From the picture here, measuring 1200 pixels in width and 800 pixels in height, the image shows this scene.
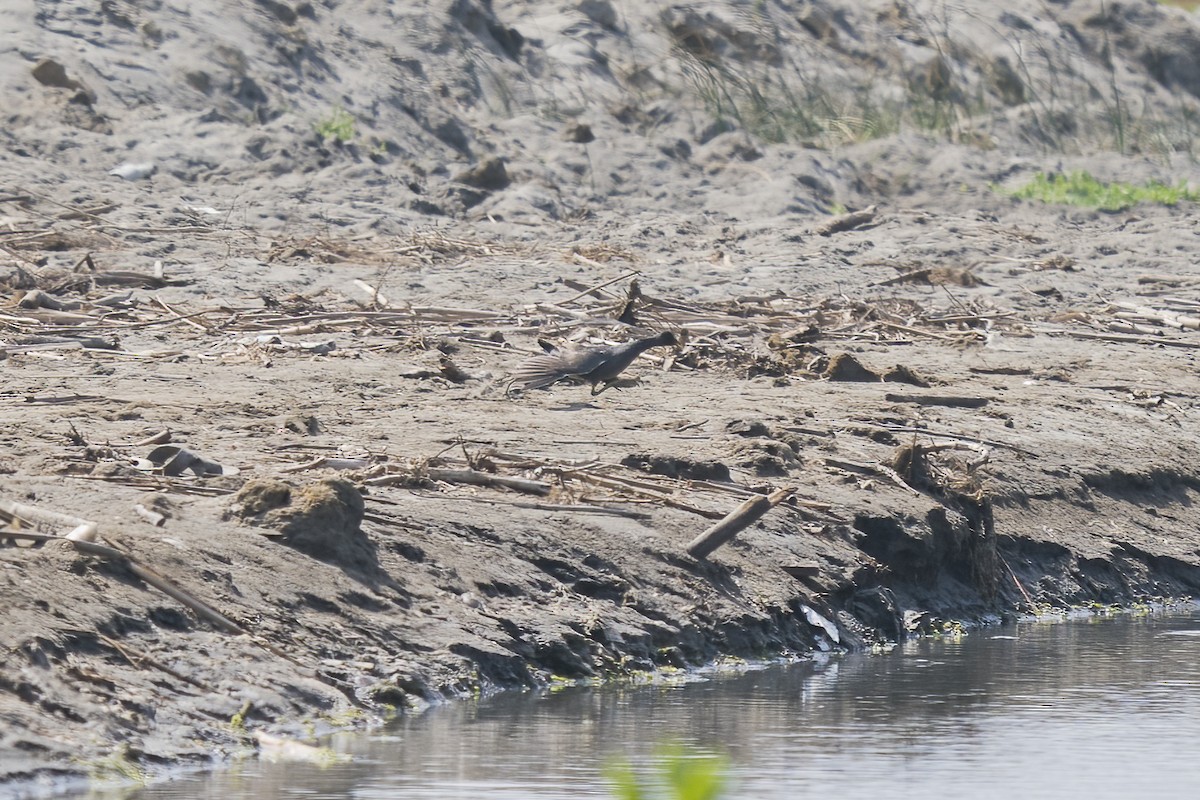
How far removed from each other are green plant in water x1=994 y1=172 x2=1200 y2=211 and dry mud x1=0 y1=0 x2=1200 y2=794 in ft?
0.76

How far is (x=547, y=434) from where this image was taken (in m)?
9.01

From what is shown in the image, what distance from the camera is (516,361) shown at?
421 inches

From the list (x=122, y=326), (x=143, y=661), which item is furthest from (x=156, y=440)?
(x=122, y=326)

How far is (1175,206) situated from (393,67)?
6.81 m

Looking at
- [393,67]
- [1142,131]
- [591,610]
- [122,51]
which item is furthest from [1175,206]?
[591,610]

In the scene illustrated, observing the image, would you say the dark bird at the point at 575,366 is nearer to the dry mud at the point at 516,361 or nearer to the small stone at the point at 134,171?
the dry mud at the point at 516,361

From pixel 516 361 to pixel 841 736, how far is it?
461 centimetres

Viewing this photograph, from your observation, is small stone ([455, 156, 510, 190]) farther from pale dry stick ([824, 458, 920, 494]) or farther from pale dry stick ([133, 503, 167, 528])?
pale dry stick ([133, 503, 167, 528])

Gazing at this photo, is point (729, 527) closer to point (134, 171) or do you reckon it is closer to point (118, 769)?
point (118, 769)

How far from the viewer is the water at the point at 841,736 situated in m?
5.62

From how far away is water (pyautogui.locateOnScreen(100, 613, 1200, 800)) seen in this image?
18.4ft

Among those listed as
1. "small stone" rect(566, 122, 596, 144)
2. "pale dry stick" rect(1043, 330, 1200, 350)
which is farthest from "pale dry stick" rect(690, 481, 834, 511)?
"small stone" rect(566, 122, 596, 144)

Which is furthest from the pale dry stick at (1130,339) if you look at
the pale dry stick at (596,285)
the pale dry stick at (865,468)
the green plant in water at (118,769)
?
the green plant in water at (118,769)

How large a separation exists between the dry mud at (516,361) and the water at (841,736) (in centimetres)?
30
